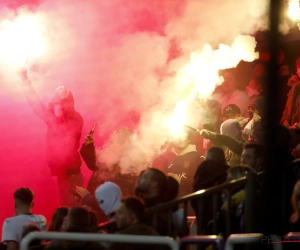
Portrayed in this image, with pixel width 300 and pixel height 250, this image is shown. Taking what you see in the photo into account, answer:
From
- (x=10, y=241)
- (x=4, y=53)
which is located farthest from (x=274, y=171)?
(x=4, y=53)

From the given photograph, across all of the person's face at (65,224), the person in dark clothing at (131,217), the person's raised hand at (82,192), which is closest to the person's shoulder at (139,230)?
the person in dark clothing at (131,217)

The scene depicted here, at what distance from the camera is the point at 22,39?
9.42m

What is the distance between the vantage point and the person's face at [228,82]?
29.7ft

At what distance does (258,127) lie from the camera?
6.06 metres

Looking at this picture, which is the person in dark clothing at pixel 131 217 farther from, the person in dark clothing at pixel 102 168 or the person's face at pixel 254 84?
the person's face at pixel 254 84

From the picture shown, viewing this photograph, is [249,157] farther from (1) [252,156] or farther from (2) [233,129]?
(2) [233,129]

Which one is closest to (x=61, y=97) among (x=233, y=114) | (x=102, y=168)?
(x=102, y=168)

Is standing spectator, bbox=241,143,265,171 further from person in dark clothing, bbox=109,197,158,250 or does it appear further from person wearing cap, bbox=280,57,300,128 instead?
person wearing cap, bbox=280,57,300,128

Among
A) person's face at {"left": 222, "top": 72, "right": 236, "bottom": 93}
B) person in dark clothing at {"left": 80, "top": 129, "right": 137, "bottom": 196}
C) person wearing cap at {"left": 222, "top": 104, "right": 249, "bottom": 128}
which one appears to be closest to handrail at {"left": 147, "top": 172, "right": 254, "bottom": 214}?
person in dark clothing at {"left": 80, "top": 129, "right": 137, "bottom": 196}

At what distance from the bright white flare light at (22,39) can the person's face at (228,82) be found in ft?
8.45

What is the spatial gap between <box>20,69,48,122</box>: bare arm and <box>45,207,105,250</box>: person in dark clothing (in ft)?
14.2

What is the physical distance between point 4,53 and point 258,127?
457cm

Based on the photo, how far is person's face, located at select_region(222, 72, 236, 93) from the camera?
9.06 metres

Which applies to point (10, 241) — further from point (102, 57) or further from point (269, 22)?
point (102, 57)
